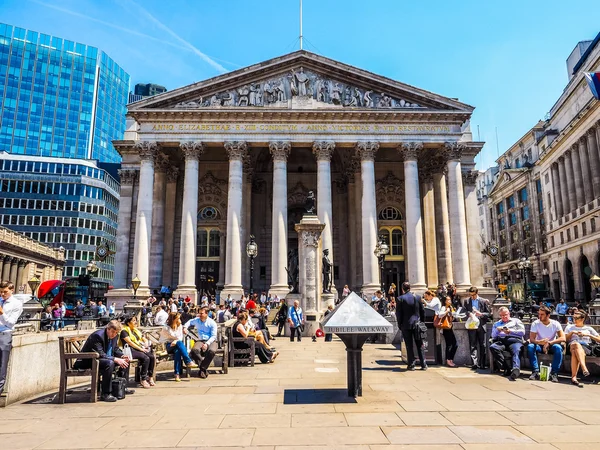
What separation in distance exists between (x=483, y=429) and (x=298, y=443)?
2.67 m

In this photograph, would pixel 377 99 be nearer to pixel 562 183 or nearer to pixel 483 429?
pixel 483 429

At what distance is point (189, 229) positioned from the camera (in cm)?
3162

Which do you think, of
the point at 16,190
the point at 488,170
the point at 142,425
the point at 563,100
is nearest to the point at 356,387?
the point at 142,425

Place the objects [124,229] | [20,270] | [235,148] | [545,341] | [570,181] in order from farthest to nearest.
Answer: [570,181] < [20,270] < [124,229] < [235,148] < [545,341]

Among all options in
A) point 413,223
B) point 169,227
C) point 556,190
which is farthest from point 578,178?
point 169,227

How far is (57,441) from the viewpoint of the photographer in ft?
18.7

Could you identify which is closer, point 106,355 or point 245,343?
point 106,355

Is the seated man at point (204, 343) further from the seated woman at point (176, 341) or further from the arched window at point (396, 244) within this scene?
the arched window at point (396, 244)

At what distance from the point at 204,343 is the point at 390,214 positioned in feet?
104

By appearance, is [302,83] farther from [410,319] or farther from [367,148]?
[410,319]

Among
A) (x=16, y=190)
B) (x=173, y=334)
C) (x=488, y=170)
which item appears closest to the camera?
(x=173, y=334)

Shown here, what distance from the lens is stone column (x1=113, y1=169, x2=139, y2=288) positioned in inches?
1351

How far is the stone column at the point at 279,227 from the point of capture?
102 ft

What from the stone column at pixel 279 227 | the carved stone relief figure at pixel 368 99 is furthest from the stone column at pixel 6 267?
the carved stone relief figure at pixel 368 99
